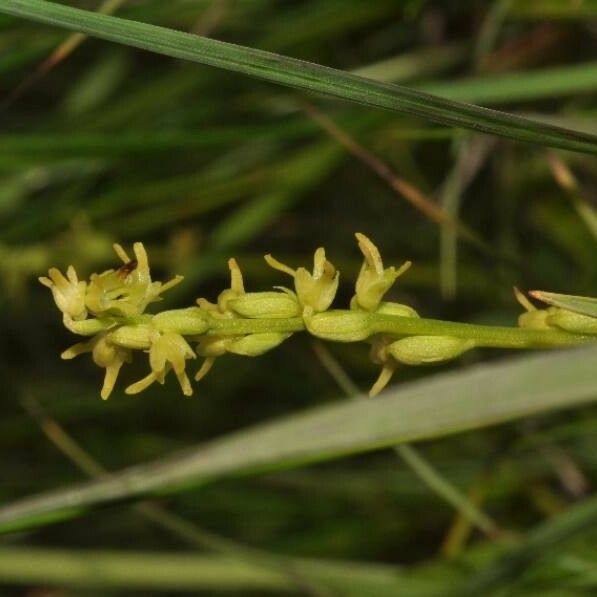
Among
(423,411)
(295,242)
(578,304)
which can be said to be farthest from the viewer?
(295,242)

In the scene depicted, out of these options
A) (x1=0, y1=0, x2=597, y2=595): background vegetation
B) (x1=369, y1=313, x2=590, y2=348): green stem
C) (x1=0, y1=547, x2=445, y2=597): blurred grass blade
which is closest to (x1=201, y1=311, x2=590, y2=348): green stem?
(x1=369, y1=313, x2=590, y2=348): green stem

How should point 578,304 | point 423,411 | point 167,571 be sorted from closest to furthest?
point 423,411
point 578,304
point 167,571

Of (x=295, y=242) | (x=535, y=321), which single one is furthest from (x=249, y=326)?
(x=295, y=242)

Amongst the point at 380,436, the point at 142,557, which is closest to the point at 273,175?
the point at 142,557

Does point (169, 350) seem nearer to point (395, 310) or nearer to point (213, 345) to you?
point (213, 345)

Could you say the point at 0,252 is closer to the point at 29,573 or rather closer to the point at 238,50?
the point at 29,573
